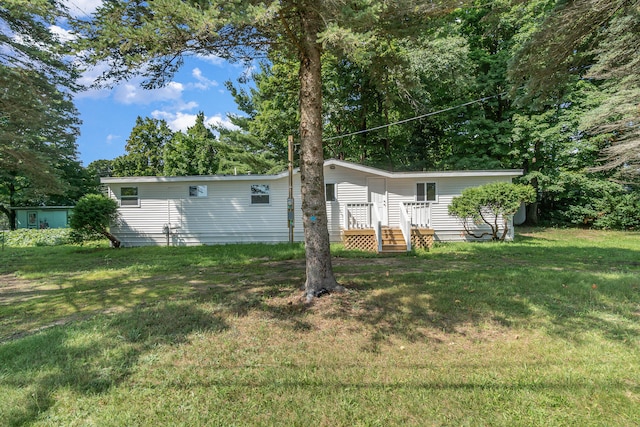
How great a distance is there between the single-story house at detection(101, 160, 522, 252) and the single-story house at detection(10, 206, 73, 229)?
52.4 ft

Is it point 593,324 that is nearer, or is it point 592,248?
point 593,324

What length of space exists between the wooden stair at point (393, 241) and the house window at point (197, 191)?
7210mm

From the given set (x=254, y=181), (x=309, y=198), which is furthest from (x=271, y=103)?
(x=309, y=198)

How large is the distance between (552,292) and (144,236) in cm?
1319

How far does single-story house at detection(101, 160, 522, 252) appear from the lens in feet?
39.9

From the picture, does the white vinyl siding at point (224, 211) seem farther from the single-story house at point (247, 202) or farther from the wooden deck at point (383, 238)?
the wooden deck at point (383, 238)

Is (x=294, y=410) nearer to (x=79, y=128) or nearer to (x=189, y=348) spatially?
(x=189, y=348)

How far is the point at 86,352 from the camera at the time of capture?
316 centimetres

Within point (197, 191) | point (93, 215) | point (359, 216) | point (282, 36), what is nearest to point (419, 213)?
point (359, 216)

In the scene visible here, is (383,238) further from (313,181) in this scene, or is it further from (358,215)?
(313,181)

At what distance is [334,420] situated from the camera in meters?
2.16

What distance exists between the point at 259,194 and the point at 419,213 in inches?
245

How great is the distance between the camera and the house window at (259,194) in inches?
492

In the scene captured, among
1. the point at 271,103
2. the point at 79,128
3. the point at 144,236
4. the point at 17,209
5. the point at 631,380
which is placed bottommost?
the point at 631,380
